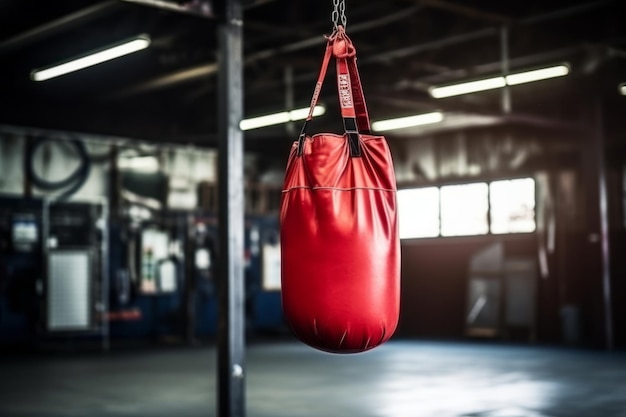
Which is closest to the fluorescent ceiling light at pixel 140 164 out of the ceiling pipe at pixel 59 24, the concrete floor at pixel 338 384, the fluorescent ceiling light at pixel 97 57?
the concrete floor at pixel 338 384

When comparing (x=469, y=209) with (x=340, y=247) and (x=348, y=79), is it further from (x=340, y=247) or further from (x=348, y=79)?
(x=340, y=247)

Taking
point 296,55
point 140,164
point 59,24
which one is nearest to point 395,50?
point 296,55

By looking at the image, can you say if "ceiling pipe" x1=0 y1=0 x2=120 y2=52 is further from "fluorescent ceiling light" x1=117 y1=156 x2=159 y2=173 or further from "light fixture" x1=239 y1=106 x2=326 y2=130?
"fluorescent ceiling light" x1=117 y1=156 x2=159 y2=173

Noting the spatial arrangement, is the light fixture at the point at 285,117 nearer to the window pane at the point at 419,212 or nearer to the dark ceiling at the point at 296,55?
the dark ceiling at the point at 296,55

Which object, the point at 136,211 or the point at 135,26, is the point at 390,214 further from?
the point at 136,211

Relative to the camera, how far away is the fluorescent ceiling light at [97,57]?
809 centimetres

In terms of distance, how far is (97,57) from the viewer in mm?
8578

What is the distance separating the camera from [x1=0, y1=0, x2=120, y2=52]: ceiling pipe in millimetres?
7660

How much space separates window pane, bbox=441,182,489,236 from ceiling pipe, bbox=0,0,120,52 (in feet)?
25.0

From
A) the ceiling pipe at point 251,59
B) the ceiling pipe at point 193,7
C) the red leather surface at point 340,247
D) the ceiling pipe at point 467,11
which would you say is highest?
the ceiling pipe at point 251,59

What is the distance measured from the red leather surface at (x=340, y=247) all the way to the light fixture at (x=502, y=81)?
22.4ft

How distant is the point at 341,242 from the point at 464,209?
12164 mm

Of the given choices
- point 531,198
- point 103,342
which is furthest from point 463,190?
point 103,342

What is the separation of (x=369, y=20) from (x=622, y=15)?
2745 mm
